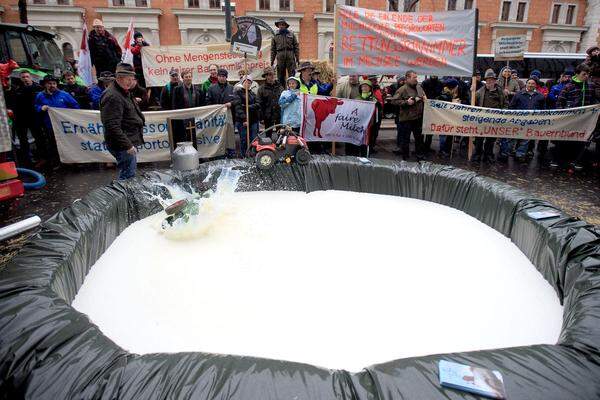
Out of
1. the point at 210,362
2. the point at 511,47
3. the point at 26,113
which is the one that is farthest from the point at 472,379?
the point at 511,47

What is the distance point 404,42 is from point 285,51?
257cm

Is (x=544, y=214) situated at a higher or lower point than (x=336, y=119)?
lower

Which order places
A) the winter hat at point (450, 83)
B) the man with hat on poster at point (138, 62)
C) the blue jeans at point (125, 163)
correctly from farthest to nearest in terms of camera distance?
the man with hat on poster at point (138, 62)
the winter hat at point (450, 83)
the blue jeans at point (125, 163)

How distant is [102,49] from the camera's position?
26.4 feet

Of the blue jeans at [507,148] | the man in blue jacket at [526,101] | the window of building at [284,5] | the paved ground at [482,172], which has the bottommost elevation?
the paved ground at [482,172]

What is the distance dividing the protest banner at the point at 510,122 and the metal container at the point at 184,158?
430 centimetres

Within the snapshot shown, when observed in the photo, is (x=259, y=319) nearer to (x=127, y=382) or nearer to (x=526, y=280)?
(x=127, y=382)

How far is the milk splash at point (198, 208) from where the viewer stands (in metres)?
3.54

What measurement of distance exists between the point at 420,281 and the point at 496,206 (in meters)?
1.36

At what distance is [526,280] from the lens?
2.85m

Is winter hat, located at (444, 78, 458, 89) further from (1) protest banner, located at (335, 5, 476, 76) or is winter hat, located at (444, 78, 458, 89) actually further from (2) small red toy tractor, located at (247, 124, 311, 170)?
(2) small red toy tractor, located at (247, 124, 311, 170)

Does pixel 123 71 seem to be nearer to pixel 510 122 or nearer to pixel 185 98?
pixel 185 98

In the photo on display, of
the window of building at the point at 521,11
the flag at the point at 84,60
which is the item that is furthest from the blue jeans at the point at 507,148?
the window of building at the point at 521,11

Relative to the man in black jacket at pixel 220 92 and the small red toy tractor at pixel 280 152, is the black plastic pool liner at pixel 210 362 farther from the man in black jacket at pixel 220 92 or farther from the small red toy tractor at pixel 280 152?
the man in black jacket at pixel 220 92
